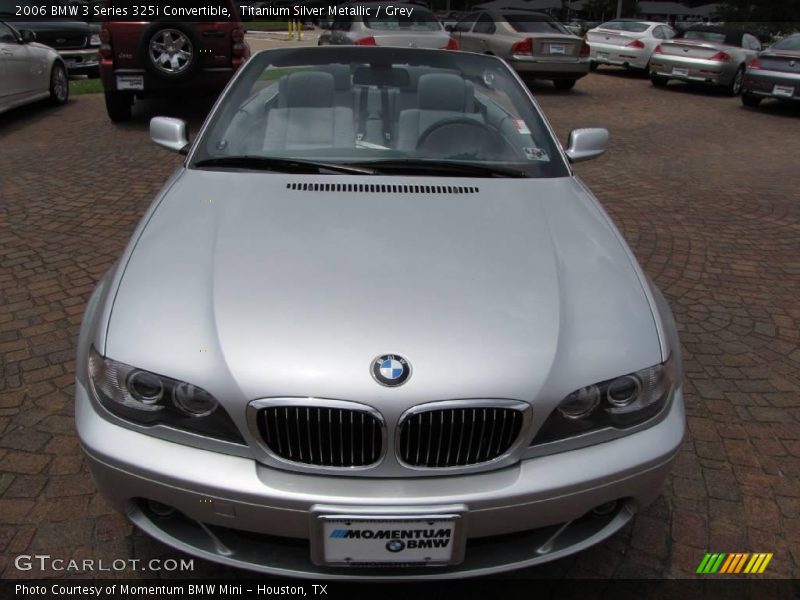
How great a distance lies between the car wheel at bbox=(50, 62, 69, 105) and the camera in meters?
9.45

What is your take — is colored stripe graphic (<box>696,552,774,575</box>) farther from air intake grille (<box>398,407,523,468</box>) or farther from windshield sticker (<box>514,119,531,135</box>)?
windshield sticker (<box>514,119,531,135</box>)

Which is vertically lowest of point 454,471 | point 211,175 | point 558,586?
point 558,586

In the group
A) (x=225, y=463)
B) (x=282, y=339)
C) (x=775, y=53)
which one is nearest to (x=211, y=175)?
(x=282, y=339)

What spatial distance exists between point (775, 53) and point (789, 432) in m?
10.3

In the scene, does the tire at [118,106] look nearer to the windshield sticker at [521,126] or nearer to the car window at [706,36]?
the windshield sticker at [521,126]

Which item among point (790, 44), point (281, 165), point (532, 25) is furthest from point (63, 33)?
point (790, 44)

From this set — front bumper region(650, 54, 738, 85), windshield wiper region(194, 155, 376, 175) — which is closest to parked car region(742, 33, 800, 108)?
front bumper region(650, 54, 738, 85)

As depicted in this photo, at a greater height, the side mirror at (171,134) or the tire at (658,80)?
the side mirror at (171,134)

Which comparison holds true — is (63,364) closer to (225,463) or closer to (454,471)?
(225,463)

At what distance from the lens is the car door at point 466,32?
13766mm

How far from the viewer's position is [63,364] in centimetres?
327

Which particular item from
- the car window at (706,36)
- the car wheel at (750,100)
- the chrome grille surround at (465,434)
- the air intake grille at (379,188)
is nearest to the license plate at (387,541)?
the chrome grille surround at (465,434)

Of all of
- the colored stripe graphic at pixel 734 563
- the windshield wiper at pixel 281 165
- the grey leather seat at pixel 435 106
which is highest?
the grey leather seat at pixel 435 106

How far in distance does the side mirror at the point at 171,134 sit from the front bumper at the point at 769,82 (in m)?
10.8
